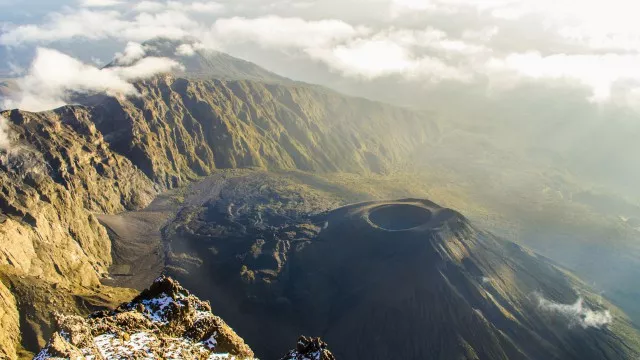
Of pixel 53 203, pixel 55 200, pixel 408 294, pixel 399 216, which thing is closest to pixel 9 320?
pixel 53 203

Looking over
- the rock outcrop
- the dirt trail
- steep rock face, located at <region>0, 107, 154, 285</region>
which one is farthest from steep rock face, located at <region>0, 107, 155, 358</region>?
the rock outcrop

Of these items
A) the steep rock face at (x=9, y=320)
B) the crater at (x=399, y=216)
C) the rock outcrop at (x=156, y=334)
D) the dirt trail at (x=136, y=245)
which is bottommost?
the dirt trail at (x=136, y=245)

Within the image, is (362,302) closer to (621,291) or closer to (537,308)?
(537,308)

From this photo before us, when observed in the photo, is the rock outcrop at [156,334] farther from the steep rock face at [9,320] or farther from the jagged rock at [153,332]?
the steep rock face at [9,320]

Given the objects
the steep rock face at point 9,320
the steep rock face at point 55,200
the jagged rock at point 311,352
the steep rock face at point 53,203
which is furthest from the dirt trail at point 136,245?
the jagged rock at point 311,352

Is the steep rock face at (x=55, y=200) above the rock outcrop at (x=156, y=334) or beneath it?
beneath

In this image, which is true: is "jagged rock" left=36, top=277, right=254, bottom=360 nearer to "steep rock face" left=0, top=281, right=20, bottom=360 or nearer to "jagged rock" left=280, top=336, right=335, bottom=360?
"jagged rock" left=280, top=336, right=335, bottom=360
